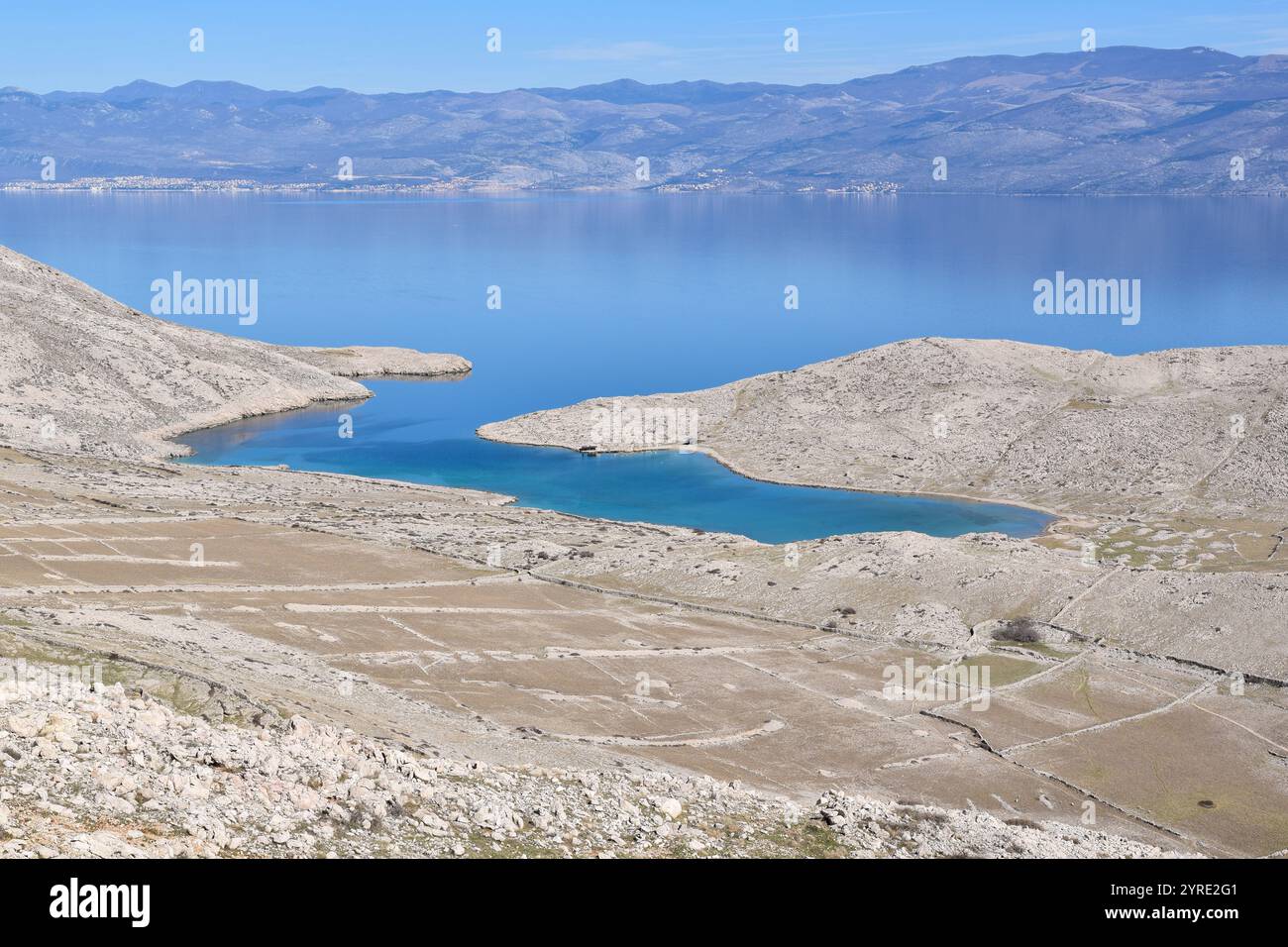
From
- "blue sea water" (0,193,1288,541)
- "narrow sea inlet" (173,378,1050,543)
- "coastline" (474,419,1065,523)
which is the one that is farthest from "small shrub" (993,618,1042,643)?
"blue sea water" (0,193,1288,541)

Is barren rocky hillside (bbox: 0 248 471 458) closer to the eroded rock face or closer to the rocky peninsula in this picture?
the rocky peninsula

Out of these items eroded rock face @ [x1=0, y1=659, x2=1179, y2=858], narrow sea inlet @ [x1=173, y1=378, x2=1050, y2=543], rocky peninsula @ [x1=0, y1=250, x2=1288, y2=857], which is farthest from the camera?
narrow sea inlet @ [x1=173, y1=378, x2=1050, y2=543]

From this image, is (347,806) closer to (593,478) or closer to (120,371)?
(593,478)

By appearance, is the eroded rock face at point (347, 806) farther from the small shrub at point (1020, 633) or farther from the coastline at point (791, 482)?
the coastline at point (791, 482)

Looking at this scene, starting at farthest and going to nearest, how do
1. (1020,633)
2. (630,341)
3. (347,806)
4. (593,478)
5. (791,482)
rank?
1. (630,341)
2. (593,478)
3. (791,482)
4. (1020,633)
5. (347,806)

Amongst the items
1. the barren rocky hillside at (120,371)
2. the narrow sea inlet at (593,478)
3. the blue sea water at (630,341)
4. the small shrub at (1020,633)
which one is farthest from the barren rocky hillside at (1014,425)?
the small shrub at (1020,633)

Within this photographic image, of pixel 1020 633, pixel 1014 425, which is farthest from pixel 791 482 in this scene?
pixel 1020 633
